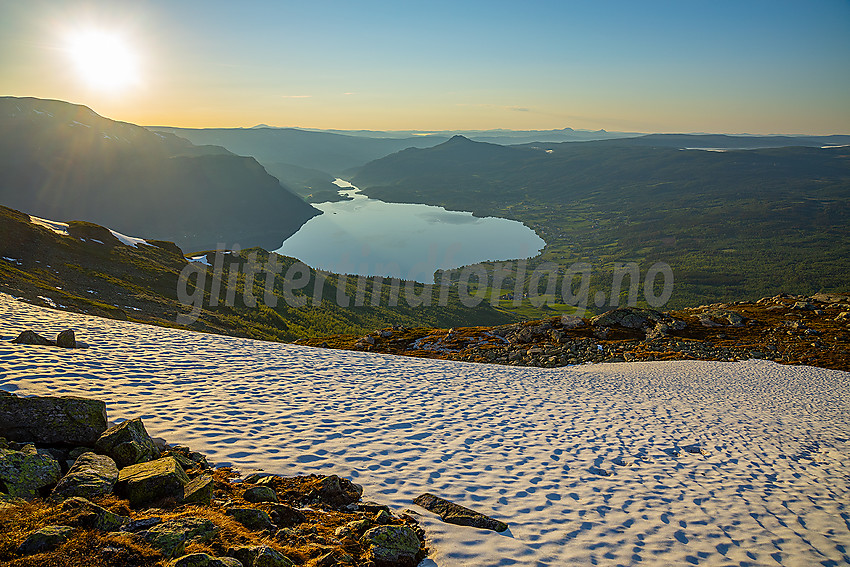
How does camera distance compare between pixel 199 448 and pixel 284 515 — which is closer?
pixel 284 515

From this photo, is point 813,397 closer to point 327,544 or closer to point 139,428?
point 327,544

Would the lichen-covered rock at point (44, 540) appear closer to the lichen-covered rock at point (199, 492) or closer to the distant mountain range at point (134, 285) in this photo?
the lichen-covered rock at point (199, 492)

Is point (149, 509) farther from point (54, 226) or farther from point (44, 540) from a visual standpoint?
point (54, 226)

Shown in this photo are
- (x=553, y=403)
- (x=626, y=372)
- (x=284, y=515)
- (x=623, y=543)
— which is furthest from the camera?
(x=626, y=372)

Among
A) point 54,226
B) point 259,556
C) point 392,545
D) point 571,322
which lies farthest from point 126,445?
point 54,226

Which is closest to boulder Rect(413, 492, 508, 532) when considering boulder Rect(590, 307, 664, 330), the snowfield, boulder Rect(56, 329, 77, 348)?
the snowfield

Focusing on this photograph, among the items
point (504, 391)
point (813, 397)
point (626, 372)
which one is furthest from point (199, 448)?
point (813, 397)

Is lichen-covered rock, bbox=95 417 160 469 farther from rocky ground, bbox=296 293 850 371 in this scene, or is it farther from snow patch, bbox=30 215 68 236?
snow patch, bbox=30 215 68 236
